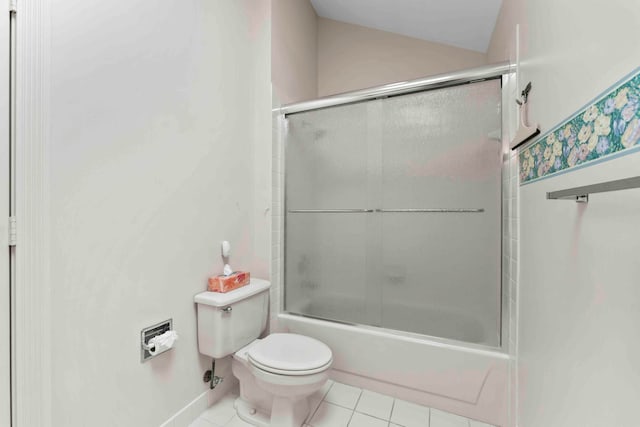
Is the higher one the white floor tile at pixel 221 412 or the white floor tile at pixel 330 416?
the white floor tile at pixel 330 416


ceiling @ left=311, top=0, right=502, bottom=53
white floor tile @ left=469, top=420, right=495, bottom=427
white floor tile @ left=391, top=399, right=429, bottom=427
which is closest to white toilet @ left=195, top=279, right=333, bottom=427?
white floor tile @ left=391, top=399, right=429, bottom=427

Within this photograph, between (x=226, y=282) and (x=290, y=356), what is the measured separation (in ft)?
1.66

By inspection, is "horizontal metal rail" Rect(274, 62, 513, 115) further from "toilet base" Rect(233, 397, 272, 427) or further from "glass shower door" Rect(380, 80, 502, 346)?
"toilet base" Rect(233, 397, 272, 427)

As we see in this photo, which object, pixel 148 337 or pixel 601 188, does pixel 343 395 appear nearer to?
pixel 148 337

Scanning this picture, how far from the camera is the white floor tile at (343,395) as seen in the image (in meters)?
1.52

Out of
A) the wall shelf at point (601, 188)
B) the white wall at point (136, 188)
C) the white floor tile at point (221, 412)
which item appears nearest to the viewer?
the wall shelf at point (601, 188)

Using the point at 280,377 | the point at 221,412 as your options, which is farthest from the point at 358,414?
the point at 221,412

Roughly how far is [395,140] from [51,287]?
1.69 meters

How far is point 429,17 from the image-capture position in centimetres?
201

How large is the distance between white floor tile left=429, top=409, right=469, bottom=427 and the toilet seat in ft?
2.16

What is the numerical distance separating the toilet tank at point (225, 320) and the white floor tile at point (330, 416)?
53cm

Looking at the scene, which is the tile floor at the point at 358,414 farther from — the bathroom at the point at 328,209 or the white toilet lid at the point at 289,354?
the white toilet lid at the point at 289,354

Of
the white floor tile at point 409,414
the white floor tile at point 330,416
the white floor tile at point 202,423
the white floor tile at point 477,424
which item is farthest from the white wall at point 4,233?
the white floor tile at point 477,424

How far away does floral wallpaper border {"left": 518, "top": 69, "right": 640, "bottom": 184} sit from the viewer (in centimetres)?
57
